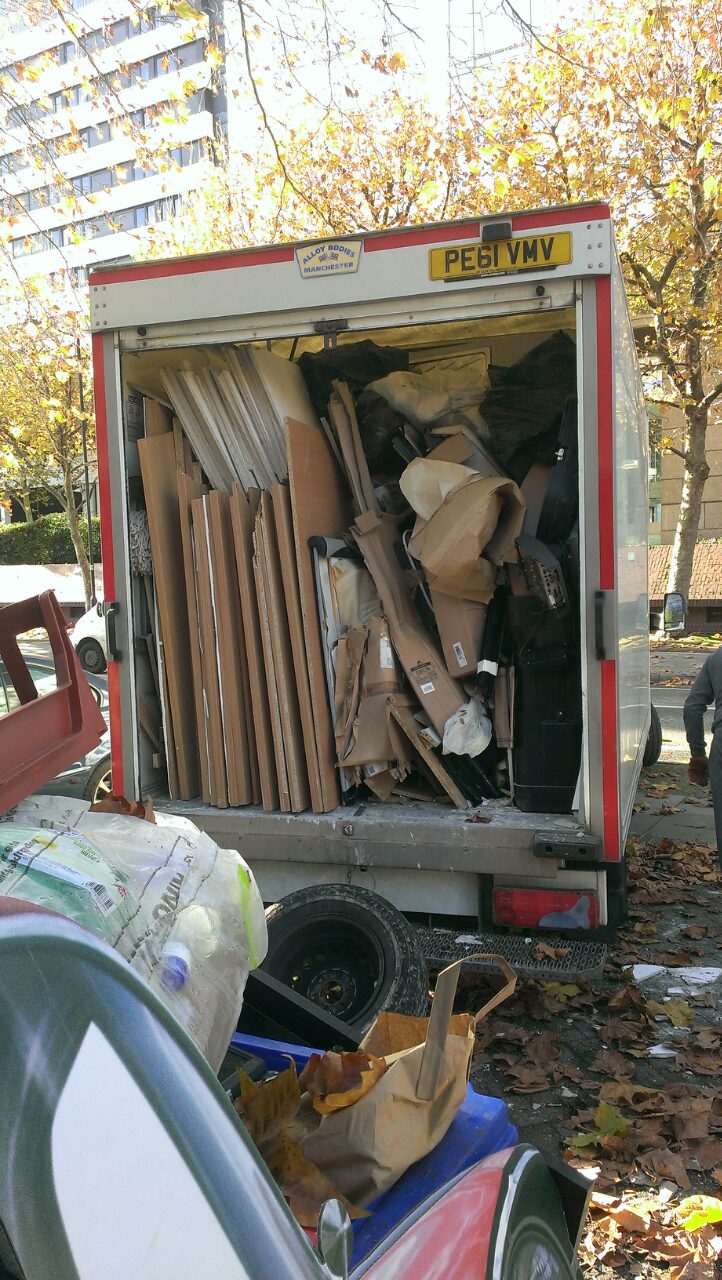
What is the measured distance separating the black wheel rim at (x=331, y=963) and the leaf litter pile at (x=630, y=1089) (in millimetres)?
525

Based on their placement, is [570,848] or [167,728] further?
[167,728]

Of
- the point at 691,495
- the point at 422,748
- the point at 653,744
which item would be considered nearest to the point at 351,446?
the point at 422,748

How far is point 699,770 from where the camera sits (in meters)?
5.13

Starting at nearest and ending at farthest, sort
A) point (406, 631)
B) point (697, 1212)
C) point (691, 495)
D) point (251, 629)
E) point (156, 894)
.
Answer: point (156, 894) < point (697, 1212) < point (251, 629) < point (406, 631) < point (691, 495)

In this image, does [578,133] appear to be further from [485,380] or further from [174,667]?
[174,667]

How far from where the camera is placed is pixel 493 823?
12.4 ft

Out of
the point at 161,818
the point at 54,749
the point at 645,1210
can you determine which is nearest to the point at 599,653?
the point at 645,1210

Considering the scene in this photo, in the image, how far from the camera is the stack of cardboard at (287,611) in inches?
166

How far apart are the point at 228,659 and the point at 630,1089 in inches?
92.3

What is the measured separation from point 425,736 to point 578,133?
12779 mm

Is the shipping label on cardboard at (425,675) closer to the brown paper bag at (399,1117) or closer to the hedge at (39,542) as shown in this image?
the brown paper bag at (399,1117)

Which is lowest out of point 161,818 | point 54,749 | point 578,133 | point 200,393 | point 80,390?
point 161,818

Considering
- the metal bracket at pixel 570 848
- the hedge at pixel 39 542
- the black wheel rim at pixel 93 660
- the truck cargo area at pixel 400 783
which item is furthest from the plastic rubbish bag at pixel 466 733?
the hedge at pixel 39 542

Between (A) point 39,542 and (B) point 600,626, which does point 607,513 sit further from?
(A) point 39,542
